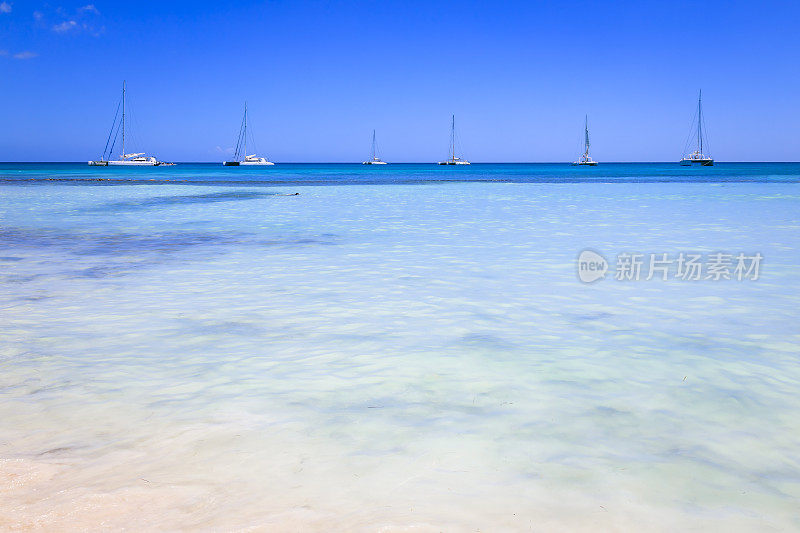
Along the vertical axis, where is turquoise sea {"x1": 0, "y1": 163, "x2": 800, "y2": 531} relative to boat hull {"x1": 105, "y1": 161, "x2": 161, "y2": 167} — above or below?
below

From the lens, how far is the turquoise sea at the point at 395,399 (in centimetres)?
306

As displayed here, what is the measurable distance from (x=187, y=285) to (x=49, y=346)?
3202 mm

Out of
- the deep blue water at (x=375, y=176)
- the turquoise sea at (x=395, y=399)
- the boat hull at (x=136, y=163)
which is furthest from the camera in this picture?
the boat hull at (x=136, y=163)

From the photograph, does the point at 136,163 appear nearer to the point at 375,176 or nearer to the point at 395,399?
the point at 375,176

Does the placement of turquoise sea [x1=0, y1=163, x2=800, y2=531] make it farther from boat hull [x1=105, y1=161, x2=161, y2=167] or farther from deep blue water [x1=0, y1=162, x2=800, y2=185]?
boat hull [x1=105, y1=161, x2=161, y2=167]

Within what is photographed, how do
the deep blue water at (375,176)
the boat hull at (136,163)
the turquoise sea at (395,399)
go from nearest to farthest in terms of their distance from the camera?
the turquoise sea at (395,399), the deep blue water at (375,176), the boat hull at (136,163)

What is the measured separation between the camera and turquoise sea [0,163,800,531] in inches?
121

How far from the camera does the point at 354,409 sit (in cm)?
433

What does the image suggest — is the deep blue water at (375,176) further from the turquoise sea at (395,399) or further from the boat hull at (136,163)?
the turquoise sea at (395,399)

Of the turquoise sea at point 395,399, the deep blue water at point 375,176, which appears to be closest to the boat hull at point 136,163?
the deep blue water at point 375,176

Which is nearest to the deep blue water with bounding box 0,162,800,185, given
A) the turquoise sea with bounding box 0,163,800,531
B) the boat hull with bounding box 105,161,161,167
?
the boat hull with bounding box 105,161,161,167

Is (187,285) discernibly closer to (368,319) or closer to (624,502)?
(368,319)

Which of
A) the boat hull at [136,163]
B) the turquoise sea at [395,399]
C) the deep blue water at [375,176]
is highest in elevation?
the boat hull at [136,163]

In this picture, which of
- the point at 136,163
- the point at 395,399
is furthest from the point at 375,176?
the point at 395,399
